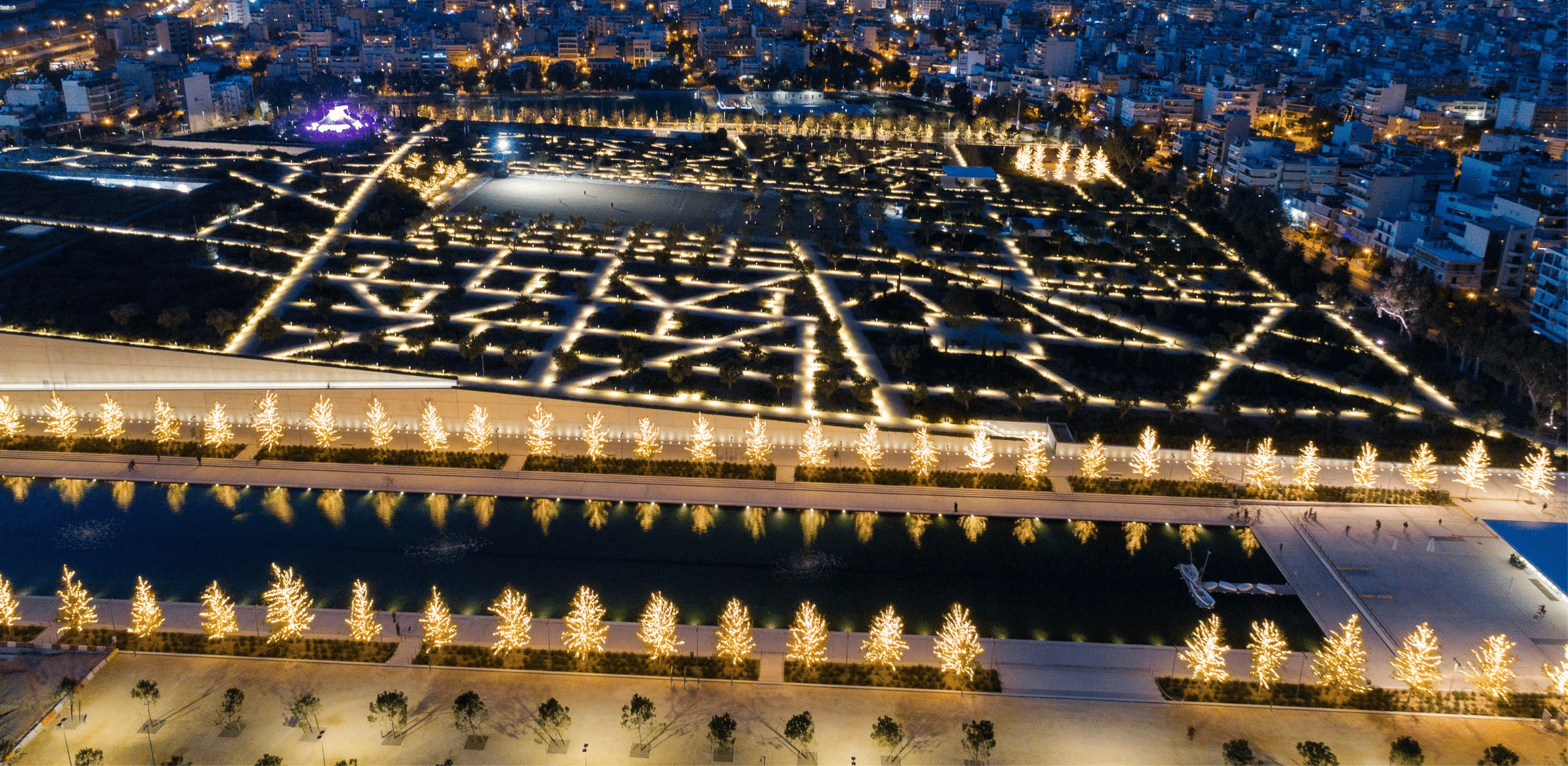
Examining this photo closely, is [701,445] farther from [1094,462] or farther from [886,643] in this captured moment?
[1094,462]

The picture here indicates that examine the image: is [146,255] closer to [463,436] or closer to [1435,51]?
[463,436]

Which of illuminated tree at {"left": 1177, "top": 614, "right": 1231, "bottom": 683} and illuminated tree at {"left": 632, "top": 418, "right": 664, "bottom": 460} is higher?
illuminated tree at {"left": 632, "top": 418, "right": 664, "bottom": 460}

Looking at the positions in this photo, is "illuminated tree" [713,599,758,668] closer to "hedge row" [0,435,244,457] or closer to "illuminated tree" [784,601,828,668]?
"illuminated tree" [784,601,828,668]

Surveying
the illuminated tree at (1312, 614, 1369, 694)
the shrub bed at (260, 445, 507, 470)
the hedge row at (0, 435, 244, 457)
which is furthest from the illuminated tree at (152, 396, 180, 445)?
the illuminated tree at (1312, 614, 1369, 694)

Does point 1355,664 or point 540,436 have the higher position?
point 540,436

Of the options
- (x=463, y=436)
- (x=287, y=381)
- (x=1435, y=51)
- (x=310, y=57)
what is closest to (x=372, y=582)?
(x=463, y=436)

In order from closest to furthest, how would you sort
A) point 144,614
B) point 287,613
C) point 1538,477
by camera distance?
point 144,614
point 287,613
point 1538,477

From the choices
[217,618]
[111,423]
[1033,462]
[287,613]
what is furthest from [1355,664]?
[111,423]
